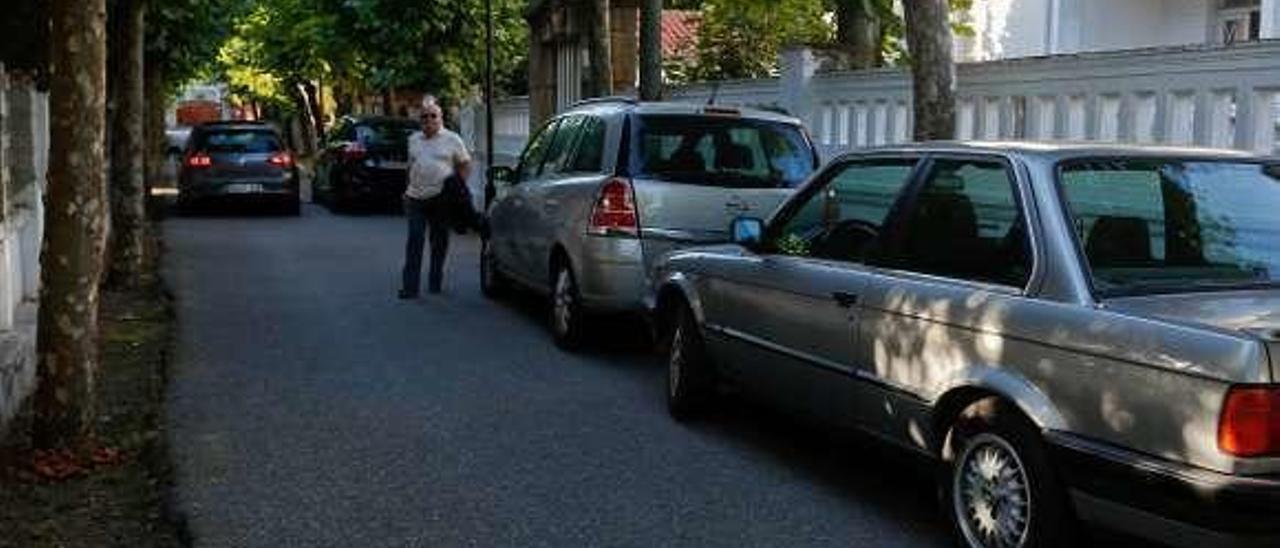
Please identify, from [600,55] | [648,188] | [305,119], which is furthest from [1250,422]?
[305,119]

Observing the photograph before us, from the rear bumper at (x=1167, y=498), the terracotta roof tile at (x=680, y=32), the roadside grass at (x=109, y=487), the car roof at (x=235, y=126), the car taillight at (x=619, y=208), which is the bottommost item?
the roadside grass at (x=109, y=487)

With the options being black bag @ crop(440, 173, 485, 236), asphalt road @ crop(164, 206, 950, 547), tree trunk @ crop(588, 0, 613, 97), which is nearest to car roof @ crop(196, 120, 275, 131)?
tree trunk @ crop(588, 0, 613, 97)

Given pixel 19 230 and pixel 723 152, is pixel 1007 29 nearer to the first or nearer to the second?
pixel 723 152

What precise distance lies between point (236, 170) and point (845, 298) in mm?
19024

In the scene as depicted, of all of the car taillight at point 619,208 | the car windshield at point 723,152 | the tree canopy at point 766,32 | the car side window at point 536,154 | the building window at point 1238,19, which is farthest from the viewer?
the building window at point 1238,19

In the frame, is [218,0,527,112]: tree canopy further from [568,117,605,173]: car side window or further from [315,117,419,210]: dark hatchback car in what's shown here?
[568,117,605,173]: car side window

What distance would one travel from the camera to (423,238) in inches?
519

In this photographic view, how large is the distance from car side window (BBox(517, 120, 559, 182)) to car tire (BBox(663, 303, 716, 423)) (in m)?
3.78

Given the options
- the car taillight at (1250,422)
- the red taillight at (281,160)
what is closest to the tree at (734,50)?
the red taillight at (281,160)

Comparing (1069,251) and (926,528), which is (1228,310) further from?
(926,528)

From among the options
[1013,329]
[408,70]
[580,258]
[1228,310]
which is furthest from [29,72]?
[408,70]

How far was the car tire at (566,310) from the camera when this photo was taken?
10078 mm

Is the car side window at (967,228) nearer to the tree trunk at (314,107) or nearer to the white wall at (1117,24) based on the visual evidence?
the white wall at (1117,24)

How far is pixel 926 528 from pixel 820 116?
24.2 ft
